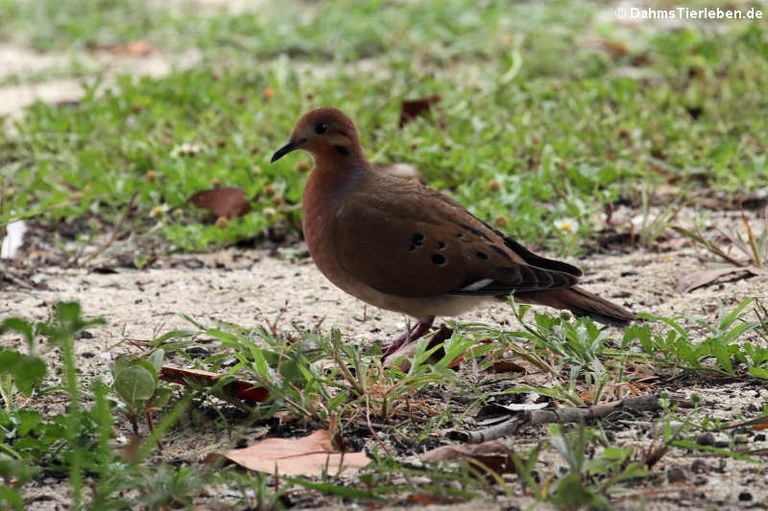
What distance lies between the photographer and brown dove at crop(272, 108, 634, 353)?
4.06m

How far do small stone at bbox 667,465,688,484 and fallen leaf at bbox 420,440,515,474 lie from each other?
36 cm

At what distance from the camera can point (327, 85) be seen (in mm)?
7504

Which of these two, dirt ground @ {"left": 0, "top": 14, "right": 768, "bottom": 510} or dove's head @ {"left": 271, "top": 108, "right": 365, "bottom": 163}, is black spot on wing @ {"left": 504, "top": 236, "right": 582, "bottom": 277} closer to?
dirt ground @ {"left": 0, "top": 14, "right": 768, "bottom": 510}

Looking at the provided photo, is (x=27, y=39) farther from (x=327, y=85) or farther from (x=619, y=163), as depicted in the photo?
(x=619, y=163)

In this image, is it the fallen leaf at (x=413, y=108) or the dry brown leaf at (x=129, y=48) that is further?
the dry brown leaf at (x=129, y=48)

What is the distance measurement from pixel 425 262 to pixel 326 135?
2.46ft

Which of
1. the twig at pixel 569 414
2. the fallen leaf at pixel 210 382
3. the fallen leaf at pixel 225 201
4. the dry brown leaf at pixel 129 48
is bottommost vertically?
the twig at pixel 569 414

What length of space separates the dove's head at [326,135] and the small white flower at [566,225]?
108 centimetres

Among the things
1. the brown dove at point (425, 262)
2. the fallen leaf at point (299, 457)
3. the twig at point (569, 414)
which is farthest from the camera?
the brown dove at point (425, 262)

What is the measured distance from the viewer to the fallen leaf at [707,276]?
4617 mm

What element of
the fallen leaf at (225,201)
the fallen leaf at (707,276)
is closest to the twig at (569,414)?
the fallen leaf at (707,276)

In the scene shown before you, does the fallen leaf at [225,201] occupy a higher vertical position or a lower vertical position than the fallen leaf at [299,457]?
higher

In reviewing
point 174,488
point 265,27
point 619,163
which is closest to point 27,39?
point 265,27

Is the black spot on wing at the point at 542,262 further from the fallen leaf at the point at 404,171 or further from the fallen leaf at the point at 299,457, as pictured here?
the fallen leaf at the point at 404,171
